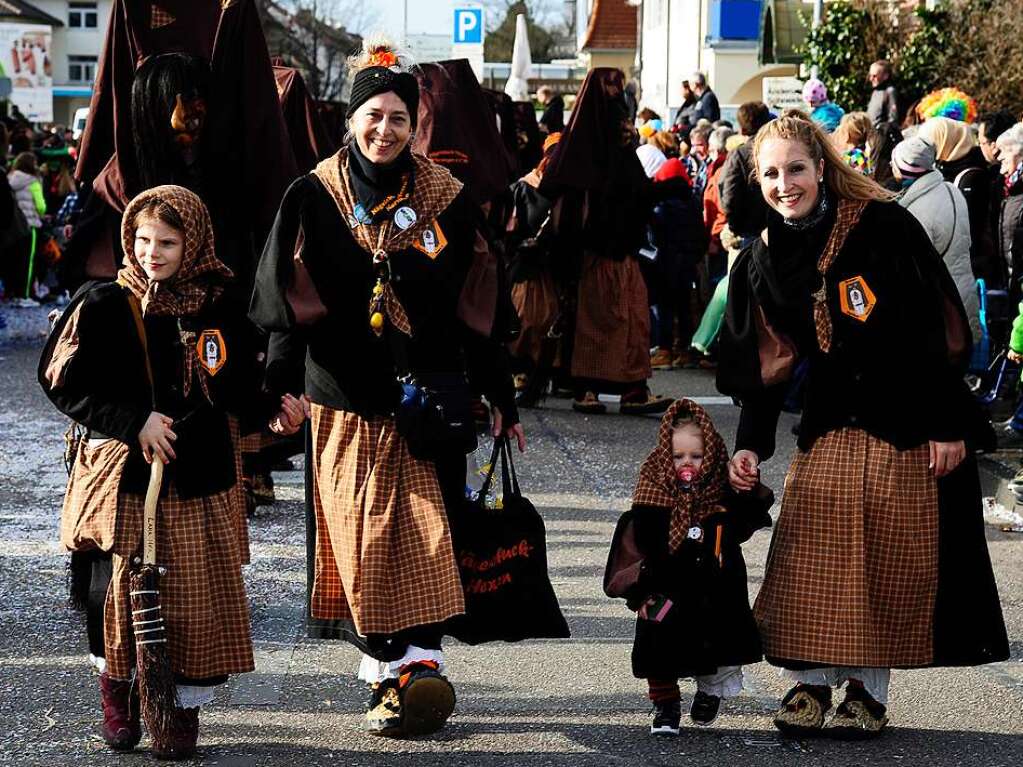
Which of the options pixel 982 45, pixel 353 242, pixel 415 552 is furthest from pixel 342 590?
pixel 982 45

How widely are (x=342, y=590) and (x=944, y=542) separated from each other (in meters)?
1.77

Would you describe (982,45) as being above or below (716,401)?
above

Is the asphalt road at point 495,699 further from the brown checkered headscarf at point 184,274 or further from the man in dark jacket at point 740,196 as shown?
the man in dark jacket at point 740,196

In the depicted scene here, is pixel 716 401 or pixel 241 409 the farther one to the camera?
pixel 716 401

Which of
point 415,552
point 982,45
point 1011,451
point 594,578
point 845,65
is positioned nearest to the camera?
point 415,552

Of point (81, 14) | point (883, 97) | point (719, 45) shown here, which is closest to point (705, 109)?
point (883, 97)

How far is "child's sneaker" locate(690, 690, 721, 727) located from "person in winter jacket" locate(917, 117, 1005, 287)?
18.2 ft

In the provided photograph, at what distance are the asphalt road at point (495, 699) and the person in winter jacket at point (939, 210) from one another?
4.89 feet

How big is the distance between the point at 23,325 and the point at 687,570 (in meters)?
13.4

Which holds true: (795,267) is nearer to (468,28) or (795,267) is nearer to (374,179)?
(374,179)

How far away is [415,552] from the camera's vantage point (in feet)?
16.4

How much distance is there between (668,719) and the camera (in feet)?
16.7

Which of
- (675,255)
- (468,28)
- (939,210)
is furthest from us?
(468,28)

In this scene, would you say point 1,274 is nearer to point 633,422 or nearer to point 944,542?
point 633,422
